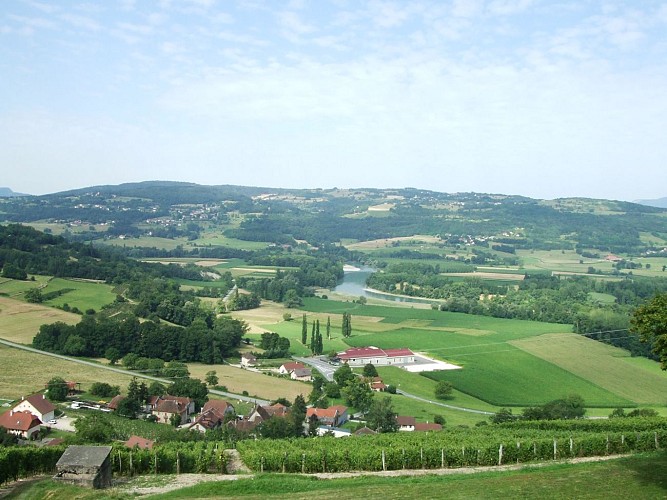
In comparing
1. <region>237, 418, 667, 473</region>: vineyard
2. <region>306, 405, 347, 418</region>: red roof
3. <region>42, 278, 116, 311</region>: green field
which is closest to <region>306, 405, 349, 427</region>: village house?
<region>306, 405, 347, 418</region>: red roof

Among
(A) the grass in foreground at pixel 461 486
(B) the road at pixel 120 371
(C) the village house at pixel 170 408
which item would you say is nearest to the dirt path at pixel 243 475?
(A) the grass in foreground at pixel 461 486

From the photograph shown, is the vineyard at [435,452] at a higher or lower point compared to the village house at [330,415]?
higher

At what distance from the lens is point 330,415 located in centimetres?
4150

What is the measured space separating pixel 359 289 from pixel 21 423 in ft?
290

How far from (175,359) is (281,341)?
11157mm

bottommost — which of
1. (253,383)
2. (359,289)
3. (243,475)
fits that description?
(359,289)

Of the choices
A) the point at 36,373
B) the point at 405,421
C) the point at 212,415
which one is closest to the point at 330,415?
the point at 405,421

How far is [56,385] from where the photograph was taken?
144 feet

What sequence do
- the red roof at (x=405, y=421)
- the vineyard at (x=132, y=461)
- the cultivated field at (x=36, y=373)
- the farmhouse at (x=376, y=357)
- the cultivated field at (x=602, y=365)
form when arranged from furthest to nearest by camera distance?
the farmhouse at (x=376, y=357), the cultivated field at (x=602, y=365), the cultivated field at (x=36, y=373), the red roof at (x=405, y=421), the vineyard at (x=132, y=461)

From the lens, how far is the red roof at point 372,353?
6312cm

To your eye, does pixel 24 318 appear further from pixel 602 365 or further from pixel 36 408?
pixel 602 365

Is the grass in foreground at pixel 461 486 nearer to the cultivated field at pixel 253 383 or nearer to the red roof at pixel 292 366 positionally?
the cultivated field at pixel 253 383

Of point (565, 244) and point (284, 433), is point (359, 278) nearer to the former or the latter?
point (565, 244)

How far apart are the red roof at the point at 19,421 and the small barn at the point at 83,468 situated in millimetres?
17769
